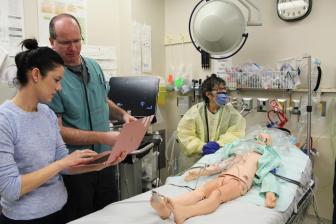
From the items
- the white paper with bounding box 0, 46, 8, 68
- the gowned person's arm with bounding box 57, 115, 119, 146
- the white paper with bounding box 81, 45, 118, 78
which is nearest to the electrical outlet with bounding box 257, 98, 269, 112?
the white paper with bounding box 81, 45, 118, 78

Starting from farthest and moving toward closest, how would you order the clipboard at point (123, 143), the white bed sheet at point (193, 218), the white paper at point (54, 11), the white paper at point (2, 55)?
the white paper at point (54, 11), the white paper at point (2, 55), the white bed sheet at point (193, 218), the clipboard at point (123, 143)

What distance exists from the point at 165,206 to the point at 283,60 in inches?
74.8

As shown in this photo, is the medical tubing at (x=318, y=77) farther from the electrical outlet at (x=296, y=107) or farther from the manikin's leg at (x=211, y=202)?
the manikin's leg at (x=211, y=202)

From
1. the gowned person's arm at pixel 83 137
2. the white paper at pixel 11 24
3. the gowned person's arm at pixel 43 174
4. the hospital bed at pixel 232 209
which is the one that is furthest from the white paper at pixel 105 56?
the gowned person's arm at pixel 43 174

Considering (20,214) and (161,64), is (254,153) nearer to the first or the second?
(20,214)

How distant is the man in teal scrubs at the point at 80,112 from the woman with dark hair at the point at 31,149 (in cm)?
33

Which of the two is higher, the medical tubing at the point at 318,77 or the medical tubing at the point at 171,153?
the medical tubing at the point at 318,77

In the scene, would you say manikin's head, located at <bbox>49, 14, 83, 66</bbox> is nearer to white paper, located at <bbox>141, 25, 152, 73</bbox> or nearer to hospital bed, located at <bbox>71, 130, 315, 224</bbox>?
hospital bed, located at <bbox>71, 130, 315, 224</bbox>

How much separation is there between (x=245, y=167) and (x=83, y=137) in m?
0.94

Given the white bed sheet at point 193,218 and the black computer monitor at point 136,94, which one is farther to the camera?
the black computer monitor at point 136,94

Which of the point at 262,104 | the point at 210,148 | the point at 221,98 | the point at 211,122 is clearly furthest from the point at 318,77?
→ the point at 210,148

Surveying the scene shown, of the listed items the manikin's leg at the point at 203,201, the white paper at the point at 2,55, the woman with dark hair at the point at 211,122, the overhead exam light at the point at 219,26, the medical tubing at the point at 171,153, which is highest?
the overhead exam light at the point at 219,26

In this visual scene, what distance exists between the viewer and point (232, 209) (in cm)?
146

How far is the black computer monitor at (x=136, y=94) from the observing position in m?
2.66
